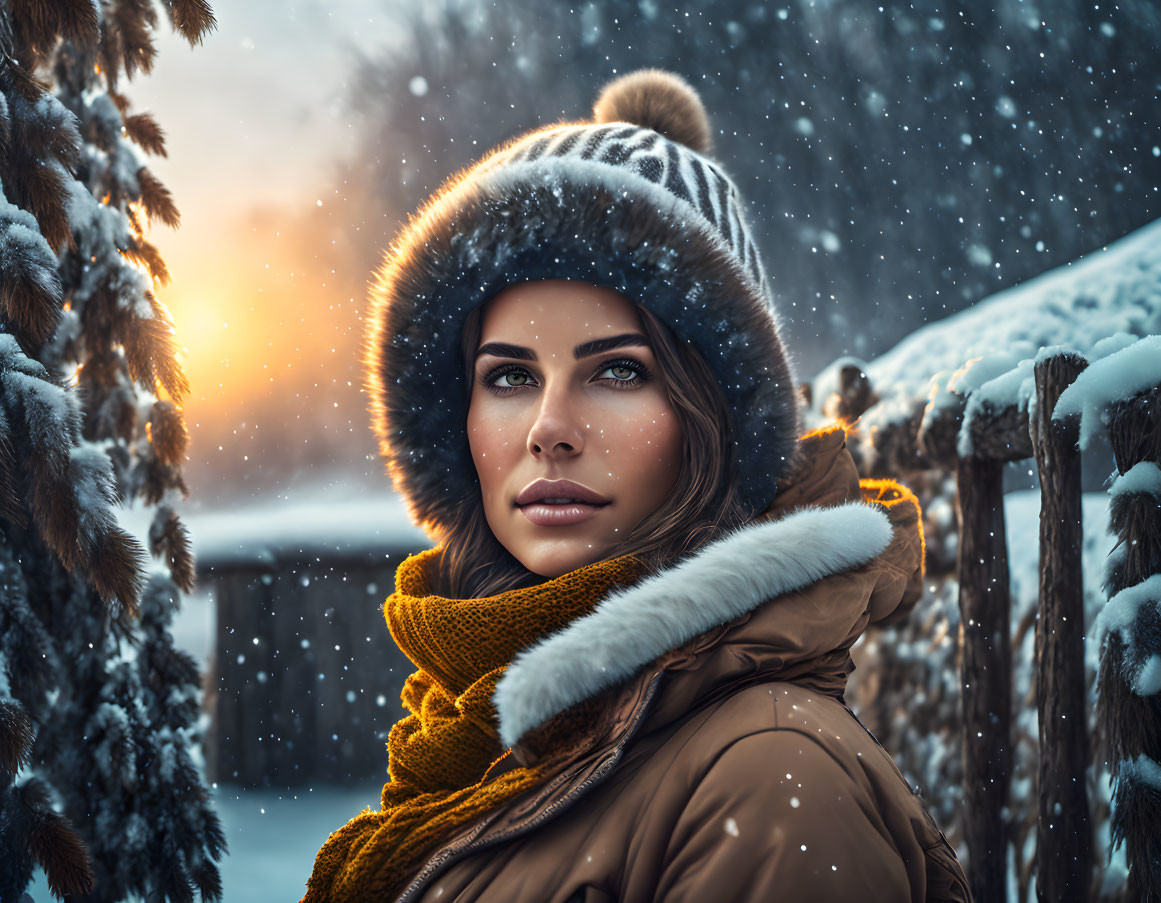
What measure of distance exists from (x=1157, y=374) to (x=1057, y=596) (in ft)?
3.02

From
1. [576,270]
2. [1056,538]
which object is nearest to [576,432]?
[576,270]

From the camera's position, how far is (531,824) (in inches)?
34.9

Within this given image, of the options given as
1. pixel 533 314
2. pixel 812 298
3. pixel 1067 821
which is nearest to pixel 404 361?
pixel 533 314

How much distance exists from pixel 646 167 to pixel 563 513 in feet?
2.02

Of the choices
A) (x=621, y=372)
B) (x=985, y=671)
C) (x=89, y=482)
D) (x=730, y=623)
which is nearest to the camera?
(x=730, y=623)

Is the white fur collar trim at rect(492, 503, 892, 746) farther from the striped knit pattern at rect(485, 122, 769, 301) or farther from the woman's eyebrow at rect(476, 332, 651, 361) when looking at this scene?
the striped knit pattern at rect(485, 122, 769, 301)

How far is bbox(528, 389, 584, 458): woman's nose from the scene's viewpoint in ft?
3.56

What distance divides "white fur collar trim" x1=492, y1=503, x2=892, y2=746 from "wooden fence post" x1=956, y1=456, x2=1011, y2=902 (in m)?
2.70

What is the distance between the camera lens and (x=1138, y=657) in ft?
6.49

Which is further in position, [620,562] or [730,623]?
[620,562]

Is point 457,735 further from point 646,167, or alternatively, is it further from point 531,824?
point 646,167

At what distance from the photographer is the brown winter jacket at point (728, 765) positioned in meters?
0.73

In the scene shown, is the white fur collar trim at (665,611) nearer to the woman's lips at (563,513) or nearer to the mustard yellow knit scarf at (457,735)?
the mustard yellow knit scarf at (457,735)

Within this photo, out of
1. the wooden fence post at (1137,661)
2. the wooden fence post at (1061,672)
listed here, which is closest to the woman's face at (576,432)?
the wooden fence post at (1137,661)
